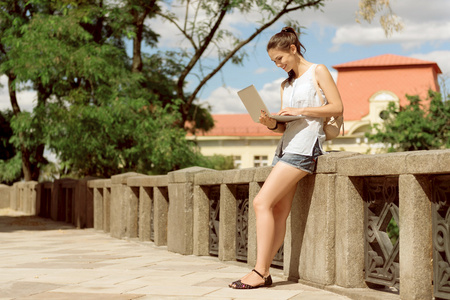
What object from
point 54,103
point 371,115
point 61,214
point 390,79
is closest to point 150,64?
point 54,103

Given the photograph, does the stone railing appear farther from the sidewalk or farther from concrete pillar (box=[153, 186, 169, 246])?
concrete pillar (box=[153, 186, 169, 246])

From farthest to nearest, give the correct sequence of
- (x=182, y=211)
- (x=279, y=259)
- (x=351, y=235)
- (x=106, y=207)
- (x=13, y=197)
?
(x=13, y=197) → (x=106, y=207) → (x=182, y=211) → (x=279, y=259) → (x=351, y=235)

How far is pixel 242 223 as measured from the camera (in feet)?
24.3

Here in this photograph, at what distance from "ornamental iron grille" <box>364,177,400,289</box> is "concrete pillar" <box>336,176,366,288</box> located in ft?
0.15

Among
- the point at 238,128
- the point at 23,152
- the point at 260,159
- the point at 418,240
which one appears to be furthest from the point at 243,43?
the point at 238,128

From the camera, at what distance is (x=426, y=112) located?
33.0m

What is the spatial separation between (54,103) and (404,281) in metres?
17.7

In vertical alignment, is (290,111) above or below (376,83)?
below

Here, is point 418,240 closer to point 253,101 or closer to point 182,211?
point 253,101

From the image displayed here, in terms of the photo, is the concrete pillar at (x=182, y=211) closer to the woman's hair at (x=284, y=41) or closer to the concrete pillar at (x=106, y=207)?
the woman's hair at (x=284, y=41)

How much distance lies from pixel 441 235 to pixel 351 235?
93 cm

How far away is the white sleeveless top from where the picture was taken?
17.7 ft

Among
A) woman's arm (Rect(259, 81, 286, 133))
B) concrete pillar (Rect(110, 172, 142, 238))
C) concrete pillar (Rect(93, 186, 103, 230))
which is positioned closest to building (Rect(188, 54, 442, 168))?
concrete pillar (Rect(93, 186, 103, 230))

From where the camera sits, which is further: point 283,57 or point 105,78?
point 105,78
